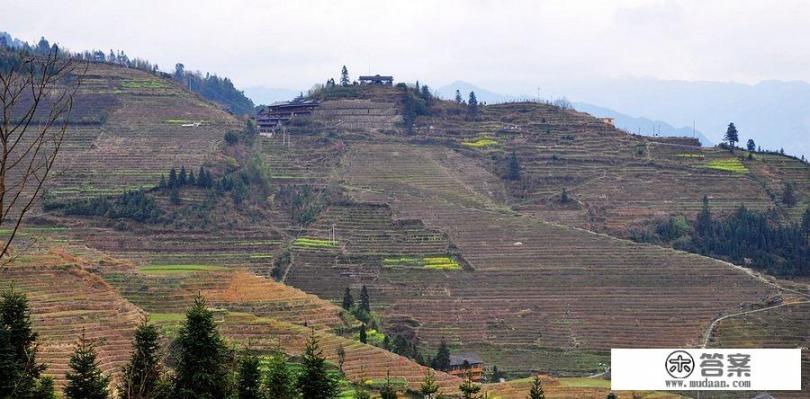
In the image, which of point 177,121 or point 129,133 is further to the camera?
point 177,121

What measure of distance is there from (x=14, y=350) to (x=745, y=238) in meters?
45.2

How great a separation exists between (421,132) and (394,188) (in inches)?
466

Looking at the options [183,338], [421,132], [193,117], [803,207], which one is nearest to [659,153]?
[803,207]

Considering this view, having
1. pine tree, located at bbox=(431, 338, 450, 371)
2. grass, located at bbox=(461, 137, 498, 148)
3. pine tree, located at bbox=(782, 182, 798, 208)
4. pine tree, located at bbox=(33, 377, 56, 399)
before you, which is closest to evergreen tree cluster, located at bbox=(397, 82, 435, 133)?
grass, located at bbox=(461, 137, 498, 148)

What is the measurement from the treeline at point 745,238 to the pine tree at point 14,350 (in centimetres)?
4076

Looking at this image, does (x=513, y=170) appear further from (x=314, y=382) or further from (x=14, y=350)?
(x=14, y=350)

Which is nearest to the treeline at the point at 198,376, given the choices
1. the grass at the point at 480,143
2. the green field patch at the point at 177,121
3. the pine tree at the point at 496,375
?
the pine tree at the point at 496,375

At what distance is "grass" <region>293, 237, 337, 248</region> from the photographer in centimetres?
5153

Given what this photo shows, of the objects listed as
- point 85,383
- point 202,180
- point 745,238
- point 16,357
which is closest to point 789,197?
point 745,238

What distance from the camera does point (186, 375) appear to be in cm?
1877

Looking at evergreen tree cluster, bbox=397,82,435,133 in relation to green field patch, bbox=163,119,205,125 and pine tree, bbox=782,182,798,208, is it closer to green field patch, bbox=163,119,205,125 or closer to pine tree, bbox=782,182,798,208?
green field patch, bbox=163,119,205,125

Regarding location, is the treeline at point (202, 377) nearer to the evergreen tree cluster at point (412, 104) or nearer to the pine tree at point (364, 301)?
the pine tree at point (364, 301)

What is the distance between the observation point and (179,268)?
45.2 meters

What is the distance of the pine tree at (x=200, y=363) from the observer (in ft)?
61.3
